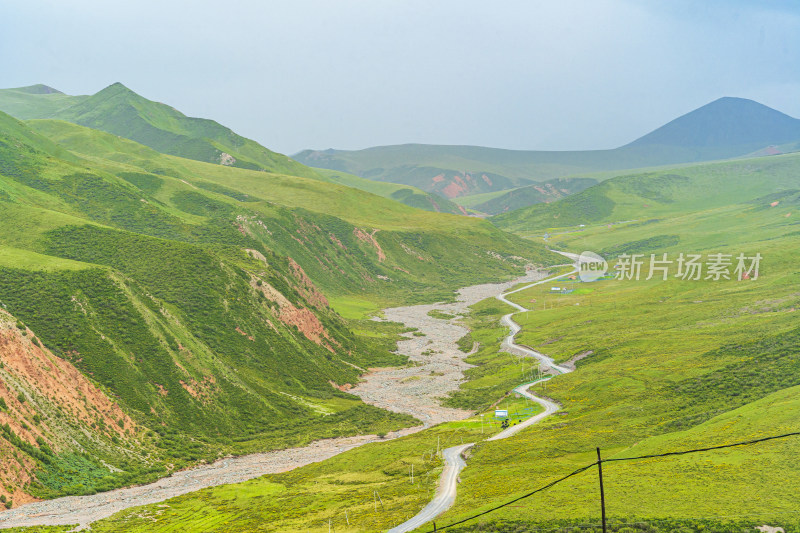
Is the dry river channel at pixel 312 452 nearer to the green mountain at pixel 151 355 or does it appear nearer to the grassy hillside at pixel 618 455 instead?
the green mountain at pixel 151 355

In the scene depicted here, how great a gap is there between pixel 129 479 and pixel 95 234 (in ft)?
263

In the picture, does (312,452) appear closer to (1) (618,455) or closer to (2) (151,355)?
(2) (151,355)

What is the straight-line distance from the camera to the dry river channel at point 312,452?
225 feet

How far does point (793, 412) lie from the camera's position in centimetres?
6825

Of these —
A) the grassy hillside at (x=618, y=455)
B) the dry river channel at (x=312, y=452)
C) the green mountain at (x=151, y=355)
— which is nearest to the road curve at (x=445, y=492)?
the grassy hillside at (x=618, y=455)

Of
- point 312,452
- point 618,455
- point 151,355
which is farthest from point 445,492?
point 151,355

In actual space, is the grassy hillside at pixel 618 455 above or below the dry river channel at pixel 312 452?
above

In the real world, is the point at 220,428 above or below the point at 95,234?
below

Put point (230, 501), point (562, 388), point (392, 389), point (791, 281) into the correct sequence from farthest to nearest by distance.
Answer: point (791, 281)
point (392, 389)
point (562, 388)
point (230, 501)

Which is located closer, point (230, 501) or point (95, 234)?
point (230, 501)

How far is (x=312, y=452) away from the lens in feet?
326

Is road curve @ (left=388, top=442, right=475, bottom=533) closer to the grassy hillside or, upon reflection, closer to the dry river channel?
the grassy hillside

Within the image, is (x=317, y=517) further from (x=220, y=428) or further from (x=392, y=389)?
(x=392, y=389)

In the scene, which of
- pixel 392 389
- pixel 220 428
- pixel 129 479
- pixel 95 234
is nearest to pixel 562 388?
pixel 392 389
